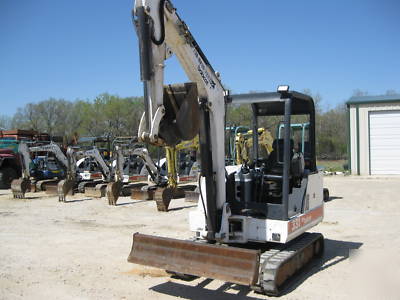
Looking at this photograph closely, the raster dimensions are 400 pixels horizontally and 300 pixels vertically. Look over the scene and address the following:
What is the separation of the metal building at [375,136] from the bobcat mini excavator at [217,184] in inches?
717

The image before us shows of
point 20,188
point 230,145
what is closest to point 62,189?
point 20,188

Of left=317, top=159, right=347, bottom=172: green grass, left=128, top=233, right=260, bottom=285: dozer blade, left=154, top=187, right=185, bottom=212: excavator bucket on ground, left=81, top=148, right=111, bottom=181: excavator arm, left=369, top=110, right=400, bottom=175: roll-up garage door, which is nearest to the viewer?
left=128, top=233, right=260, bottom=285: dozer blade

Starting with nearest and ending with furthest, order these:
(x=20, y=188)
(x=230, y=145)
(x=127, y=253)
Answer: (x=127, y=253) < (x=230, y=145) < (x=20, y=188)

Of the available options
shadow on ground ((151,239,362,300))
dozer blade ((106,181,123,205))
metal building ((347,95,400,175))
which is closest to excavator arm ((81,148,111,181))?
dozer blade ((106,181,123,205))

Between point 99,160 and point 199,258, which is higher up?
point 99,160

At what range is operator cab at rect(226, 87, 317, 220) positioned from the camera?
231 inches

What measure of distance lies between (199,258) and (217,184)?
997mm

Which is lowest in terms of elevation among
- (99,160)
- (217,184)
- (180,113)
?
(217,184)

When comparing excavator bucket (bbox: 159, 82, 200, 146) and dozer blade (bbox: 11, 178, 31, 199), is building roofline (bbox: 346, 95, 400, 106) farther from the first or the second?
excavator bucket (bbox: 159, 82, 200, 146)

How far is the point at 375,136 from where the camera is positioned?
78.1 ft

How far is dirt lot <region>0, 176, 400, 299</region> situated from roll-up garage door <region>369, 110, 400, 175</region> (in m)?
9.75

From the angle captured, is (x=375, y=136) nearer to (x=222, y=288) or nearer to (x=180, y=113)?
(x=222, y=288)

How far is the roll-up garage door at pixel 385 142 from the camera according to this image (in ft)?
76.9

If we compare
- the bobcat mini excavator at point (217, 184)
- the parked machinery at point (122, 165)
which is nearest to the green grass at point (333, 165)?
the parked machinery at point (122, 165)
